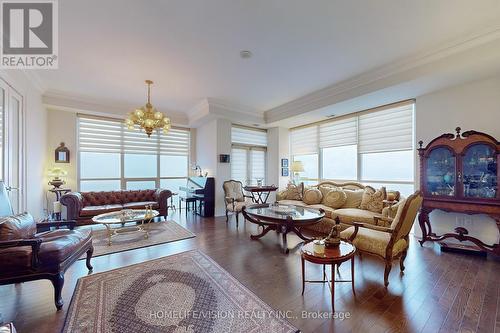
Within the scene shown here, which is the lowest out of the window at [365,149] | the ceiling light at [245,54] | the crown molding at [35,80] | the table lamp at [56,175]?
the table lamp at [56,175]

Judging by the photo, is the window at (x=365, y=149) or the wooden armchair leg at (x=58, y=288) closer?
the wooden armchair leg at (x=58, y=288)

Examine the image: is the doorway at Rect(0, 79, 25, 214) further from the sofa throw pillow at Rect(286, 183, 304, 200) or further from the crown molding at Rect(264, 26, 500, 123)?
the crown molding at Rect(264, 26, 500, 123)

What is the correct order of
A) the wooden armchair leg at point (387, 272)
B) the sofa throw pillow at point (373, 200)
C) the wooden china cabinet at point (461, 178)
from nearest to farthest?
the wooden armchair leg at point (387, 272) < the wooden china cabinet at point (461, 178) < the sofa throw pillow at point (373, 200)

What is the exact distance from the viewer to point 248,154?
22.6 feet

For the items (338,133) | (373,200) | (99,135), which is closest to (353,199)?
(373,200)

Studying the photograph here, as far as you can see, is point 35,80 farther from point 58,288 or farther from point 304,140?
point 304,140

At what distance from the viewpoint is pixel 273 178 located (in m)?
7.05

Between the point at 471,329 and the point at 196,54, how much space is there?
439 cm

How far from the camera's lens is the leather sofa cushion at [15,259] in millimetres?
1900

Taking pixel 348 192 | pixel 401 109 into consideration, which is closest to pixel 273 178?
pixel 348 192

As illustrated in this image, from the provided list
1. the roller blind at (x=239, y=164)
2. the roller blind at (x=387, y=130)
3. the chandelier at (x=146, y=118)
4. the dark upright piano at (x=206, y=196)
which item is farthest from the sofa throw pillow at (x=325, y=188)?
the chandelier at (x=146, y=118)

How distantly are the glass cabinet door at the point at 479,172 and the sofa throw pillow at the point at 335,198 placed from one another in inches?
72.9

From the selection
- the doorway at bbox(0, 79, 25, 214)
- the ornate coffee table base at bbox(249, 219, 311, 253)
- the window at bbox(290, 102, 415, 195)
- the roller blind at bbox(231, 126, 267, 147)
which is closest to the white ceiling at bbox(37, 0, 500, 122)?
the doorway at bbox(0, 79, 25, 214)

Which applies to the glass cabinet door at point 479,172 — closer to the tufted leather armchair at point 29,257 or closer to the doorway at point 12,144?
the tufted leather armchair at point 29,257
